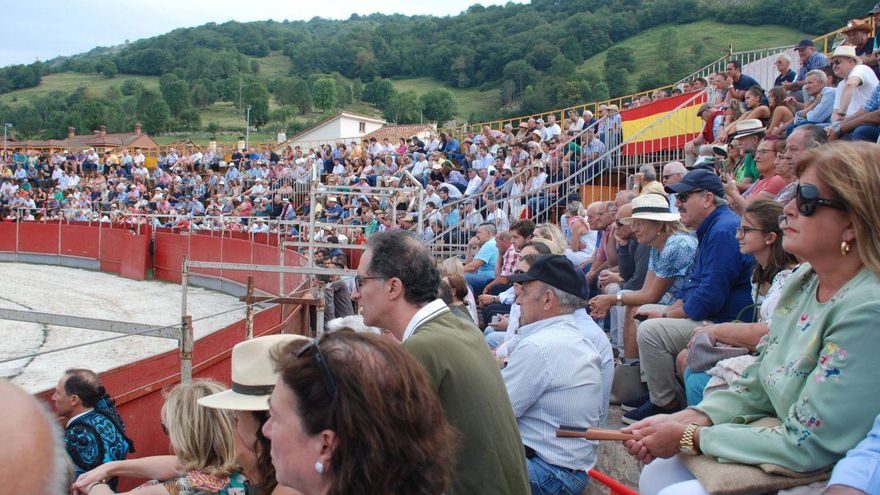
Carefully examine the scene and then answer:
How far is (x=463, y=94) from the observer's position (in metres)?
102

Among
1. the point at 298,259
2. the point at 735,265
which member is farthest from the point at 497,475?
the point at 298,259

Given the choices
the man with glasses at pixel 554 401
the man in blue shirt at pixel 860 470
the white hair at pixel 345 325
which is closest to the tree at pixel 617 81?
the white hair at pixel 345 325

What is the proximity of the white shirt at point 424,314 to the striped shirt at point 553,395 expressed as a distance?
655 millimetres

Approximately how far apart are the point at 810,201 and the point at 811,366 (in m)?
0.53

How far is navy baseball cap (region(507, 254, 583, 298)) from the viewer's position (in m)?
4.34

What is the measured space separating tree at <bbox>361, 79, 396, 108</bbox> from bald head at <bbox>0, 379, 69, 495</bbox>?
103 metres

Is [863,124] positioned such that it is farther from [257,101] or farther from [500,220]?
[257,101]

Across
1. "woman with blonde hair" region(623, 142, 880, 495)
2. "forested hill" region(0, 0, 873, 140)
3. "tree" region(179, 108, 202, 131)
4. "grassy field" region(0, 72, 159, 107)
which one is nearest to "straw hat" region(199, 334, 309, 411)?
"woman with blonde hair" region(623, 142, 880, 495)

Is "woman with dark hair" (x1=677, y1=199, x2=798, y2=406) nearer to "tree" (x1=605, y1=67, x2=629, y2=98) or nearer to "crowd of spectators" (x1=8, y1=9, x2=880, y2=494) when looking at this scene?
"crowd of spectators" (x1=8, y1=9, x2=880, y2=494)

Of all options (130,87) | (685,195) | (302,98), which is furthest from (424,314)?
(130,87)

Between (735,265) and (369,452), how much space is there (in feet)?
12.5

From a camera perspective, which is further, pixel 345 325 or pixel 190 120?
pixel 190 120

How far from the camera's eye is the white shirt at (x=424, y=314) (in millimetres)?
3377

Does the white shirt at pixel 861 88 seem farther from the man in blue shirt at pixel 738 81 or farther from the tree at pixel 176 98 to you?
the tree at pixel 176 98
